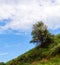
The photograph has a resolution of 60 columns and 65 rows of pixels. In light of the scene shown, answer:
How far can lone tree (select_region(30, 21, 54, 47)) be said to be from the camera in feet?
330

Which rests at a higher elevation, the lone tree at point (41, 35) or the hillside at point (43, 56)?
the lone tree at point (41, 35)

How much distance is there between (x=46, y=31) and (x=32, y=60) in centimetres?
1375

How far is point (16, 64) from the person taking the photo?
9638cm

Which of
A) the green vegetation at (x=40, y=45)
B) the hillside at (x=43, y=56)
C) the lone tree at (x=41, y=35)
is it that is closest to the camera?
the hillside at (x=43, y=56)

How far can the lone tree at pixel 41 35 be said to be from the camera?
100500 mm

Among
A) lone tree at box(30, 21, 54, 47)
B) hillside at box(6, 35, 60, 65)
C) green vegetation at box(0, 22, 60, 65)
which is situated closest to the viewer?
hillside at box(6, 35, 60, 65)

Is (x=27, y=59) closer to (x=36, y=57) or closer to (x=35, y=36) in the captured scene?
(x=36, y=57)

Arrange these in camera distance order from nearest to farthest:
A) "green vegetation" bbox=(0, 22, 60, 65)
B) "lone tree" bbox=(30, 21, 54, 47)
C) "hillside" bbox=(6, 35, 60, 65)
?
"hillside" bbox=(6, 35, 60, 65)
"green vegetation" bbox=(0, 22, 60, 65)
"lone tree" bbox=(30, 21, 54, 47)

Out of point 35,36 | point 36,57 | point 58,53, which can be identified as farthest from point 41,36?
point 58,53

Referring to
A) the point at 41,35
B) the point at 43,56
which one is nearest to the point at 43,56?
the point at 43,56

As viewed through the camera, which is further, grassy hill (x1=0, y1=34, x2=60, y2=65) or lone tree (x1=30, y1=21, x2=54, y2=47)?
lone tree (x1=30, y1=21, x2=54, y2=47)

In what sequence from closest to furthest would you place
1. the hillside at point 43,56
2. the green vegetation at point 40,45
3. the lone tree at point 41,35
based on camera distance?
the hillside at point 43,56, the green vegetation at point 40,45, the lone tree at point 41,35

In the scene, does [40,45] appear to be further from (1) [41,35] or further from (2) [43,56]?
(2) [43,56]

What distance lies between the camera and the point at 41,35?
10031 cm
